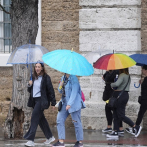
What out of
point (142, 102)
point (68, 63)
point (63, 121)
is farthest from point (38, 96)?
point (142, 102)

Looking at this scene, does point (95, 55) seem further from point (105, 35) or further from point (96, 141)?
point (96, 141)

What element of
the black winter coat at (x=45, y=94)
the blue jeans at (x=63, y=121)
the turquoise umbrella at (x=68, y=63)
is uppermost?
the turquoise umbrella at (x=68, y=63)

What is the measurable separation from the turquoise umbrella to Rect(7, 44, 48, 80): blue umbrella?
0.69 meters

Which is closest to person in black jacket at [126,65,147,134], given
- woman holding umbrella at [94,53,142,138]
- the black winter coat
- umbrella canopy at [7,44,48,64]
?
woman holding umbrella at [94,53,142,138]

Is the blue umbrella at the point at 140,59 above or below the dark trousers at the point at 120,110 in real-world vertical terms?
above

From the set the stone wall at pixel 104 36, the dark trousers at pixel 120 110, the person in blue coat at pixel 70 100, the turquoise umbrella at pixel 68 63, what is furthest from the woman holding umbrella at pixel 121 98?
the turquoise umbrella at pixel 68 63

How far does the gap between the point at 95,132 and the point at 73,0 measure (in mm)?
3161

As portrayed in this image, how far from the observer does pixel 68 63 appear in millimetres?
7891

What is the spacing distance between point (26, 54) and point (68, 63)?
1.18 metres

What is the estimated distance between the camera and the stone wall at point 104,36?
10.9 metres

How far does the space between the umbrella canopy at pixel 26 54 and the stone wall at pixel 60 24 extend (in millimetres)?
2372

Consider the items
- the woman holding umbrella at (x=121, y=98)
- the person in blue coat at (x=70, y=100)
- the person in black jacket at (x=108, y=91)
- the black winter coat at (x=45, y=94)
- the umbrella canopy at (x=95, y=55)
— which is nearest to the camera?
the person in blue coat at (x=70, y=100)

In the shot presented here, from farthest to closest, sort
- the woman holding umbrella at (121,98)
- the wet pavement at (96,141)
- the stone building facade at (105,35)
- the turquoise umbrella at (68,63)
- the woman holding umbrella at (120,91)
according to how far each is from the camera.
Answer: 1. the stone building facade at (105,35)
2. the woman holding umbrella at (121,98)
3. the woman holding umbrella at (120,91)
4. the wet pavement at (96,141)
5. the turquoise umbrella at (68,63)

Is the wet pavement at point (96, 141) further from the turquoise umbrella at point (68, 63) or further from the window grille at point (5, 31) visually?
the window grille at point (5, 31)
